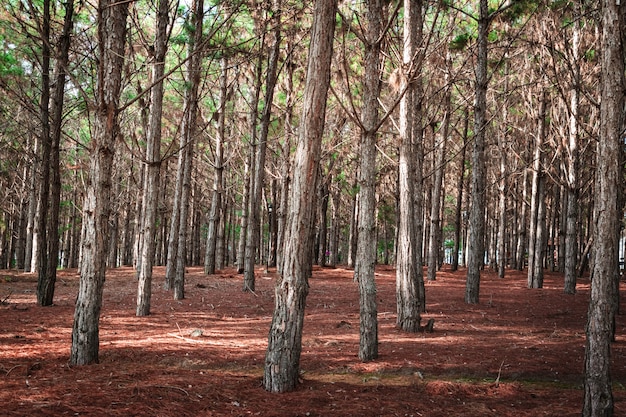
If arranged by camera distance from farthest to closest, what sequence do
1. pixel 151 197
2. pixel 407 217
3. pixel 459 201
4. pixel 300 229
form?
pixel 459 201, pixel 151 197, pixel 407 217, pixel 300 229

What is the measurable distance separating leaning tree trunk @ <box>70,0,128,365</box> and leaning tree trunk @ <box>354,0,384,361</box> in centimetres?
315

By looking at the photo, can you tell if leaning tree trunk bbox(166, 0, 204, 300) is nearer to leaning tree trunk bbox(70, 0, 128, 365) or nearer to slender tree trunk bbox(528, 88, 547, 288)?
leaning tree trunk bbox(70, 0, 128, 365)

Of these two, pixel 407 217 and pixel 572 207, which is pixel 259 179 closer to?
pixel 407 217

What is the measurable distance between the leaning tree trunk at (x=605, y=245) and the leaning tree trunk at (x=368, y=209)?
2.63 m

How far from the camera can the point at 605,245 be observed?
14.8 feet

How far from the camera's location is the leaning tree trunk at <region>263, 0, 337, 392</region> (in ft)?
16.5

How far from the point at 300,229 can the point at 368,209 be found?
73.4 inches

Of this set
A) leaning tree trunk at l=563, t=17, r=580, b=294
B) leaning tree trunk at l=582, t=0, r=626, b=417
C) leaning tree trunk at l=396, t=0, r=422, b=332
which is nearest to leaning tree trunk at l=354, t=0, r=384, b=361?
leaning tree trunk at l=396, t=0, r=422, b=332

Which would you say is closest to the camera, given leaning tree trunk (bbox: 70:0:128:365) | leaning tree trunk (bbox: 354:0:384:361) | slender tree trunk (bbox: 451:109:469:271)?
leaning tree trunk (bbox: 70:0:128:365)

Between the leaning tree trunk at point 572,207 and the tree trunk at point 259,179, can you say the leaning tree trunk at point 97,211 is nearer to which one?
the tree trunk at point 259,179

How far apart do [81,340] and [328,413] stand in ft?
9.55

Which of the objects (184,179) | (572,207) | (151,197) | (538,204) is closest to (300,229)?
(151,197)

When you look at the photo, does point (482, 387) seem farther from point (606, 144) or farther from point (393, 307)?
point (393, 307)

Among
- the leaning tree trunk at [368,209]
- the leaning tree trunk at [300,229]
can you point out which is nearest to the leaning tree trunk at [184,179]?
the leaning tree trunk at [368,209]
